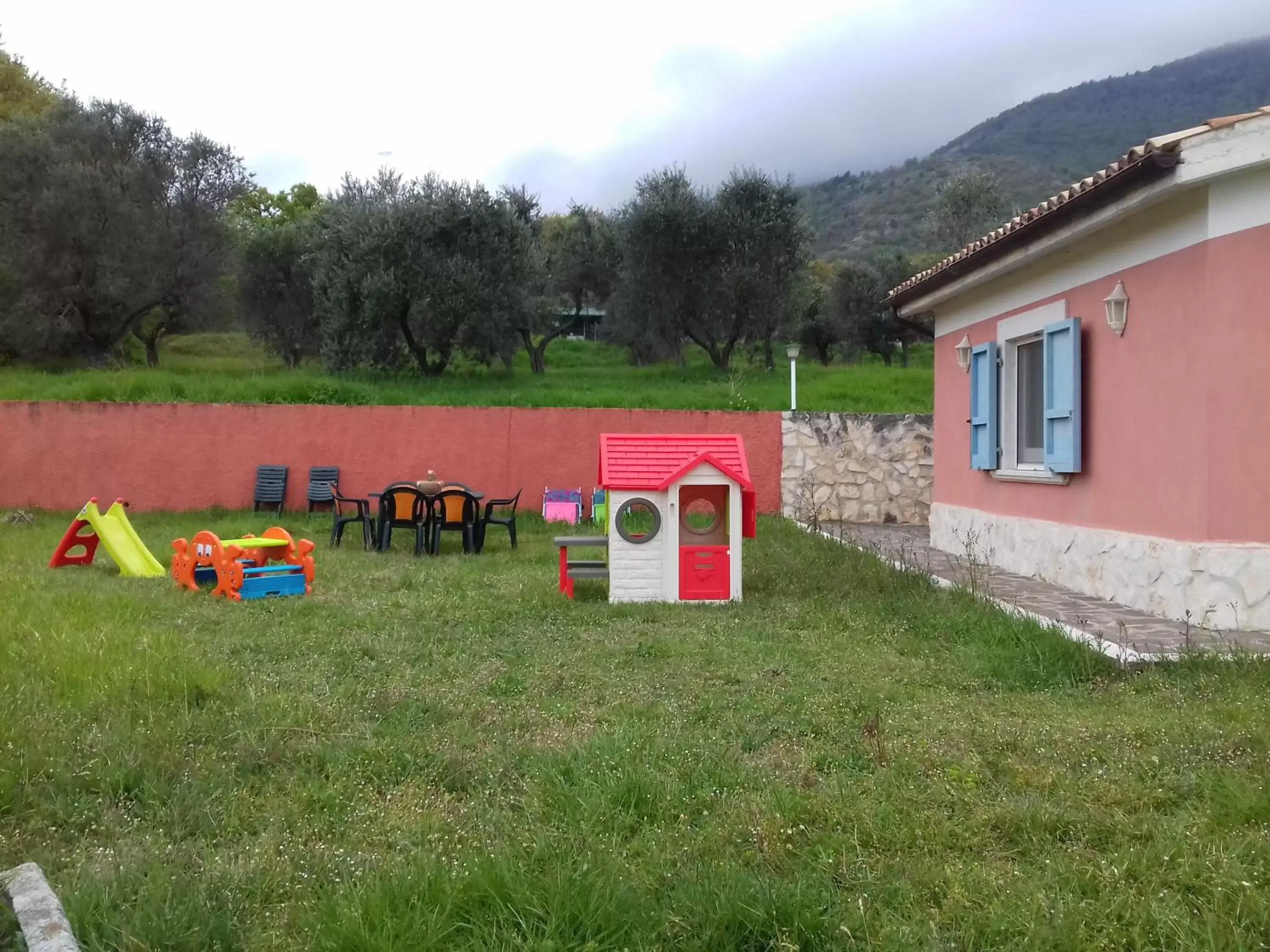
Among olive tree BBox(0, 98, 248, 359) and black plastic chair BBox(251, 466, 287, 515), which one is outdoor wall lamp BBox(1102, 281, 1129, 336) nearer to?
black plastic chair BBox(251, 466, 287, 515)

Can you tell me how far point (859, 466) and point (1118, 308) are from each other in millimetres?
7536

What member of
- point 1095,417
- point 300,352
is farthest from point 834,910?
point 300,352

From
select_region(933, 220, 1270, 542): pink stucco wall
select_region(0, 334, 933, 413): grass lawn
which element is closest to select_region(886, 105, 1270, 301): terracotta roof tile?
select_region(933, 220, 1270, 542): pink stucco wall

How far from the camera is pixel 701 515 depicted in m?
10.7

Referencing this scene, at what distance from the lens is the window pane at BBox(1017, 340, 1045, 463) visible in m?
8.83

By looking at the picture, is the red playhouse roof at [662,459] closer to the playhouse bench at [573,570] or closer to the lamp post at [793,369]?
the playhouse bench at [573,570]

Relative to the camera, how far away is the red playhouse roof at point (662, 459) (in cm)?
772

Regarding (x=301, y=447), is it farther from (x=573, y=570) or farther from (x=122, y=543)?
(x=573, y=570)

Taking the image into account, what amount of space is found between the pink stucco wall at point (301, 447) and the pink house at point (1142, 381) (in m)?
5.82

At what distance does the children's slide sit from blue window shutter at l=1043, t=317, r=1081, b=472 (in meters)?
7.56

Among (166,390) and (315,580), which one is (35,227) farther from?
(315,580)

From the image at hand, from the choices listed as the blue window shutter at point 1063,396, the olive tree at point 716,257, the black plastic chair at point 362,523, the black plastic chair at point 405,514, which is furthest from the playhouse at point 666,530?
the olive tree at point 716,257

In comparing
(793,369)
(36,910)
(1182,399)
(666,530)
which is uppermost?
(793,369)

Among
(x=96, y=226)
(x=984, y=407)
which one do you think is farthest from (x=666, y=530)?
(x=96, y=226)
